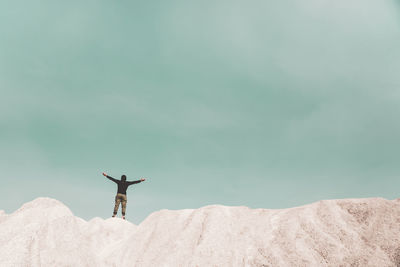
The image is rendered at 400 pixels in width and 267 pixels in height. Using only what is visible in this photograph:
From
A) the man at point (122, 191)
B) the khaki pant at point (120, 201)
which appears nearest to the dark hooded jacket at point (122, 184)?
the man at point (122, 191)

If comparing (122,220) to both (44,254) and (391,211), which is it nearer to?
(44,254)

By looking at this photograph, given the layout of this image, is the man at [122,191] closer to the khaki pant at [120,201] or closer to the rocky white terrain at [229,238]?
the khaki pant at [120,201]

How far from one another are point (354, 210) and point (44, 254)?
11481 millimetres

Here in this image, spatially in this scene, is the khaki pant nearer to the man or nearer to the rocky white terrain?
the man

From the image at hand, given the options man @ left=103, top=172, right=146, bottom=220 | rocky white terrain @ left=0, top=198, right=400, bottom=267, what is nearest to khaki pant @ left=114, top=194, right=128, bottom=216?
man @ left=103, top=172, right=146, bottom=220

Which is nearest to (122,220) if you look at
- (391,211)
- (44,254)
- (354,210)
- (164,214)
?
(164,214)

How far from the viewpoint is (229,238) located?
10695mm

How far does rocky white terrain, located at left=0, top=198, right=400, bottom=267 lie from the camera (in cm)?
877

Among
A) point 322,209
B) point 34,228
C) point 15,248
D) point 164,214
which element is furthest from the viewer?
point 164,214

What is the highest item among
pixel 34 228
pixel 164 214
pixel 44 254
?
pixel 164 214

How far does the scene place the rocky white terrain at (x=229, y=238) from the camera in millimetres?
8773

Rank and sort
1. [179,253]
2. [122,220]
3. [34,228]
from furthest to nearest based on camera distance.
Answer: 1. [122,220]
2. [179,253]
3. [34,228]

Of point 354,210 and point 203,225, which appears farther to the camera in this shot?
point 203,225

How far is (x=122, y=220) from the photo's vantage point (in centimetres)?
1639
